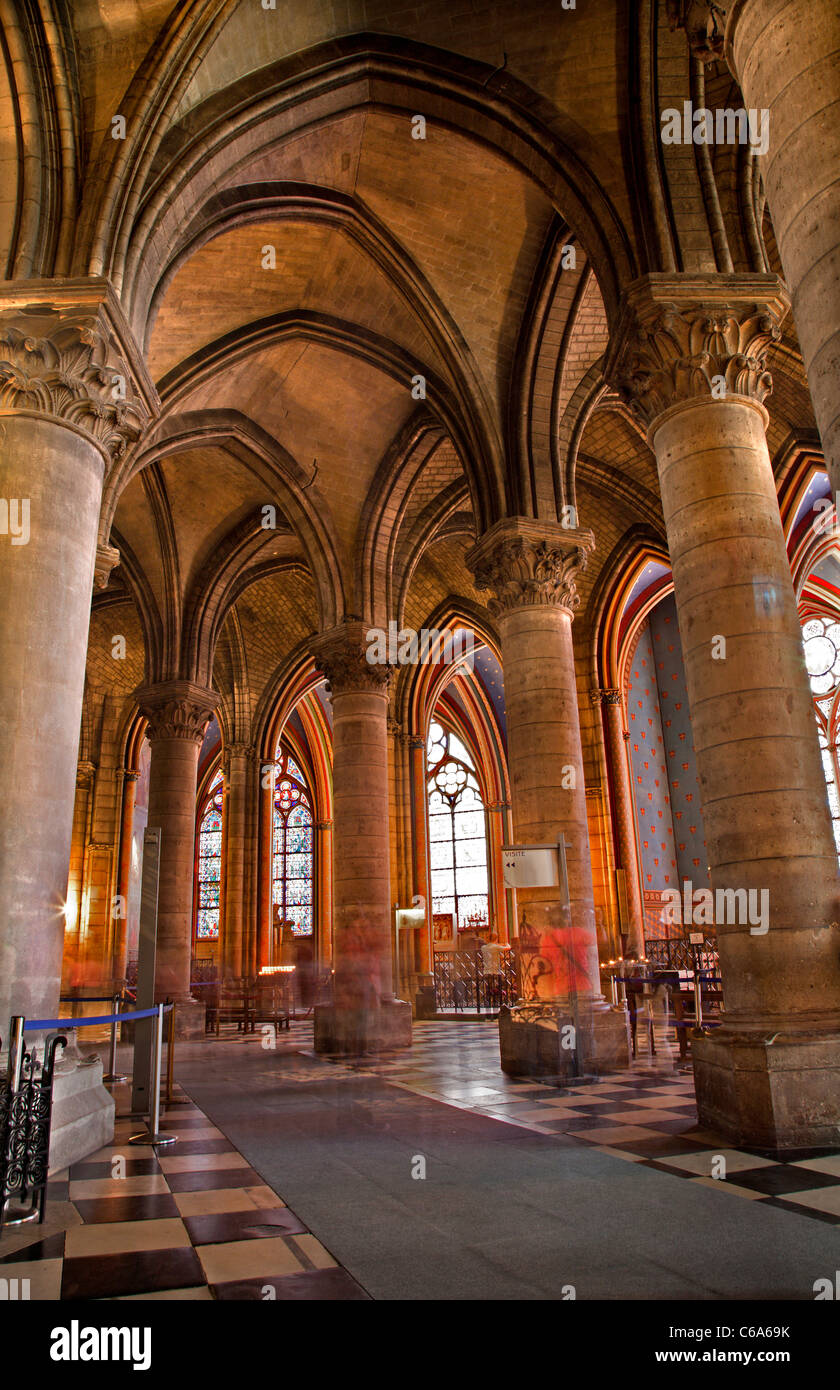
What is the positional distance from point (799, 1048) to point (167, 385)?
35.3 feet

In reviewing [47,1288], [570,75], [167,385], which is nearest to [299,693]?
[167,385]

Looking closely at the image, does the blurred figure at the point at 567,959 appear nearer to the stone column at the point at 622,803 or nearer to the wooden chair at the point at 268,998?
the stone column at the point at 622,803

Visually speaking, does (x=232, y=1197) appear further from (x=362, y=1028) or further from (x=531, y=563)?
(x=362, y=1028)

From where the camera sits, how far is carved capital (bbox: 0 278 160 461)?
20.6 ft

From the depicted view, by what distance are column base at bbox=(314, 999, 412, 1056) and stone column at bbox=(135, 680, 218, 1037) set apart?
3.66 m

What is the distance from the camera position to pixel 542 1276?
9.63ft

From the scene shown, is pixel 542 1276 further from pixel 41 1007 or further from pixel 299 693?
pixel 299 693

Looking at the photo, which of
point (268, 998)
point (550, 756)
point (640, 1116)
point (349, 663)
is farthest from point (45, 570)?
point (268, 998)

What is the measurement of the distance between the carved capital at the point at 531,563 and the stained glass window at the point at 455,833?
69.3ft

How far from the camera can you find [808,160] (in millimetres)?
3777

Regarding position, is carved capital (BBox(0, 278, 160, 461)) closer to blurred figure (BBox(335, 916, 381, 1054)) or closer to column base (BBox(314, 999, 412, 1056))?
blurred figure (BBox(335, 916, 381, 1054))

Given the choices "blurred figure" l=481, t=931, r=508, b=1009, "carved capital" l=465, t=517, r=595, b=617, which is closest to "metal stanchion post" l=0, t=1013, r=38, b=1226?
"carved capital" l=465, t=517, r=595, b=617

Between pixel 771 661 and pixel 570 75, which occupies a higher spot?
pixel 570 75

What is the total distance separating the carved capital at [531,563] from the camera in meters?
10.2
